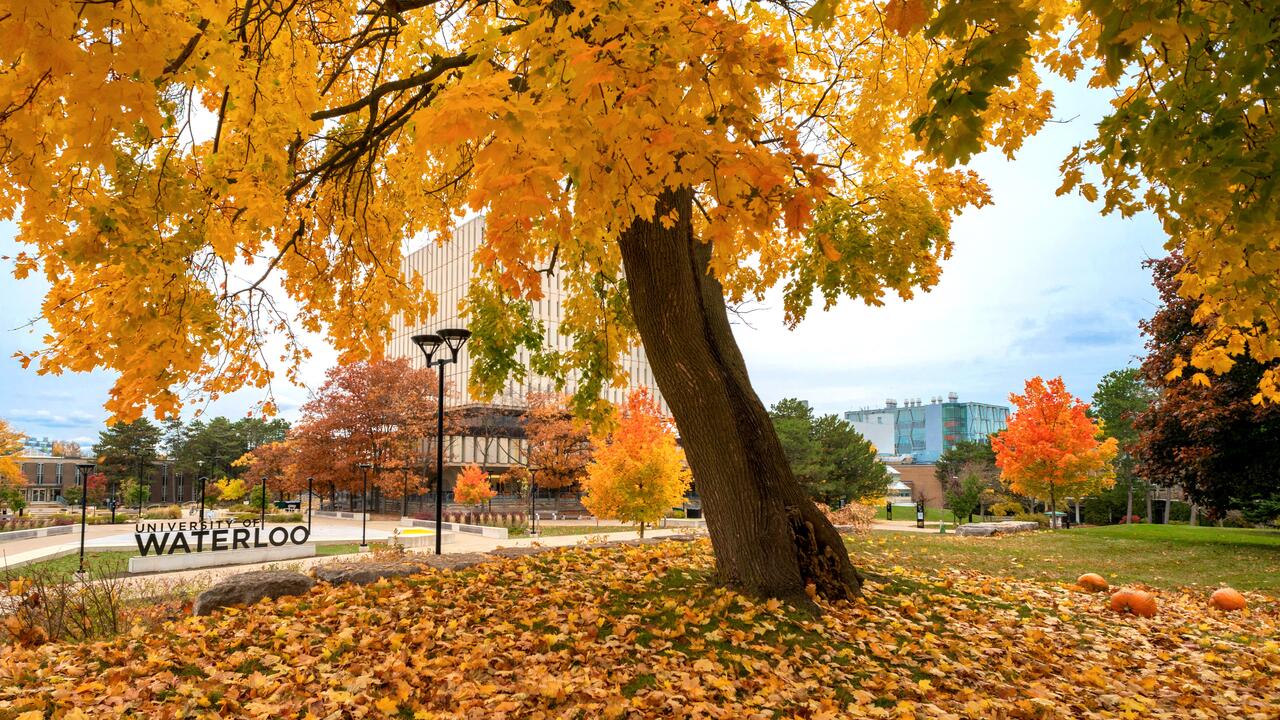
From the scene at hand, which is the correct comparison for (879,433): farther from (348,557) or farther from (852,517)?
(348,557)

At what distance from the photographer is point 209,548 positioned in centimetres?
1612

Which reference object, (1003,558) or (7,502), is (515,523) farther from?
(7,502)

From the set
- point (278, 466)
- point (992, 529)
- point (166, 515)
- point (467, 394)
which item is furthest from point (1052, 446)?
point (278, 466)

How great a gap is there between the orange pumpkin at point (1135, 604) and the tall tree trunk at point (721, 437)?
2.87 metres

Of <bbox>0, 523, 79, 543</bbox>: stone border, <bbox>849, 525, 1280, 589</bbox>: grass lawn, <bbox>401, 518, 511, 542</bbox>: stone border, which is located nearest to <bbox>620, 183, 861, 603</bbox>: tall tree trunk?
<bbox>849, 525, 1280, 589</bbox>: grass lawn

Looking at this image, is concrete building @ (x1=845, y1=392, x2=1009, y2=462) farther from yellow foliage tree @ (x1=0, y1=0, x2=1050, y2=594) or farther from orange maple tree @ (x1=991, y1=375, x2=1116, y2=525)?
yellow foliage tree @ (x1=0, y1=0, x2=1050, y2=594)

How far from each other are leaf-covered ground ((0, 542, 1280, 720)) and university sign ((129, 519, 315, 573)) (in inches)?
384

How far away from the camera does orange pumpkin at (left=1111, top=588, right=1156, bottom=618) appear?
6648mm

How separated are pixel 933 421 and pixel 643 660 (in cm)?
13261

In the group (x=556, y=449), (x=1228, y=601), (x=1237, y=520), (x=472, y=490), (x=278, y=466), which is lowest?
(x=1237, y=520)

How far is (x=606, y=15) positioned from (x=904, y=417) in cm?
13797

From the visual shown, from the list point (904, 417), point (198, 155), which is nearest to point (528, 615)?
point (198, 155)

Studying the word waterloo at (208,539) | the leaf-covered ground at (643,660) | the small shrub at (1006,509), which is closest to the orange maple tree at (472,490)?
the word waterloo at (208,539)

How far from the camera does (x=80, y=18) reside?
275 centimetres
